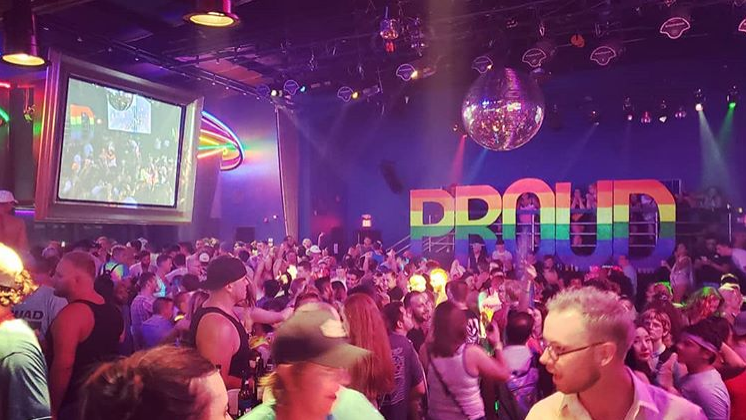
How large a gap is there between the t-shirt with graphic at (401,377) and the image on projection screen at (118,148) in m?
5.97

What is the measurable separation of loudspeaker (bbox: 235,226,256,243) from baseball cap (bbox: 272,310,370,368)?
13.4 meters

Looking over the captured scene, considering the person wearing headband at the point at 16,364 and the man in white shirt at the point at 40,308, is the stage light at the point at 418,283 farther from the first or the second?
the person wearing headband at the point at 16,364

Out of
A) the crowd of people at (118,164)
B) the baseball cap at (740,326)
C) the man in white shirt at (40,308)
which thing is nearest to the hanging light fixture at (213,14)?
the man in white shirt at (40,308)

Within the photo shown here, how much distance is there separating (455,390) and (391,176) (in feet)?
40.9

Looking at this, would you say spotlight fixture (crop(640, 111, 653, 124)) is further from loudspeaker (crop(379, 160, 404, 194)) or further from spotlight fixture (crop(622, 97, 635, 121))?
loudspeaker (crop(379, 160, 404, 194))

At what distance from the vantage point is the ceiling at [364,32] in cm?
853

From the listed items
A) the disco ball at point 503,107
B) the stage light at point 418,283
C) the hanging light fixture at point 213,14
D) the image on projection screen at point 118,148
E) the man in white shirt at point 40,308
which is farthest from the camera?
the image on projection screen at point 118,148

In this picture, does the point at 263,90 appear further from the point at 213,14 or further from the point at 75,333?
the point at 75,333

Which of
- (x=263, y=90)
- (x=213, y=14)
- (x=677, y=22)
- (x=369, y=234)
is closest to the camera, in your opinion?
(x=213, y=14)

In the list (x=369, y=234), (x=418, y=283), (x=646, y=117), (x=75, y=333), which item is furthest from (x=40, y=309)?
(x=646, y=117)

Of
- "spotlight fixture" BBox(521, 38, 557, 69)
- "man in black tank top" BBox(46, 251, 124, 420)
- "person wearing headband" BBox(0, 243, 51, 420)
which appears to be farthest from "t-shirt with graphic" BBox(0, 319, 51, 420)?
"spotlight fixture" BBox(521, 38, 557, 69)

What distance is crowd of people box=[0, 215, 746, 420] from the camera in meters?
1.67

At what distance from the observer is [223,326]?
3051mm

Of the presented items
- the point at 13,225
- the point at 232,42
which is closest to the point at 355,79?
the point at 232,42
